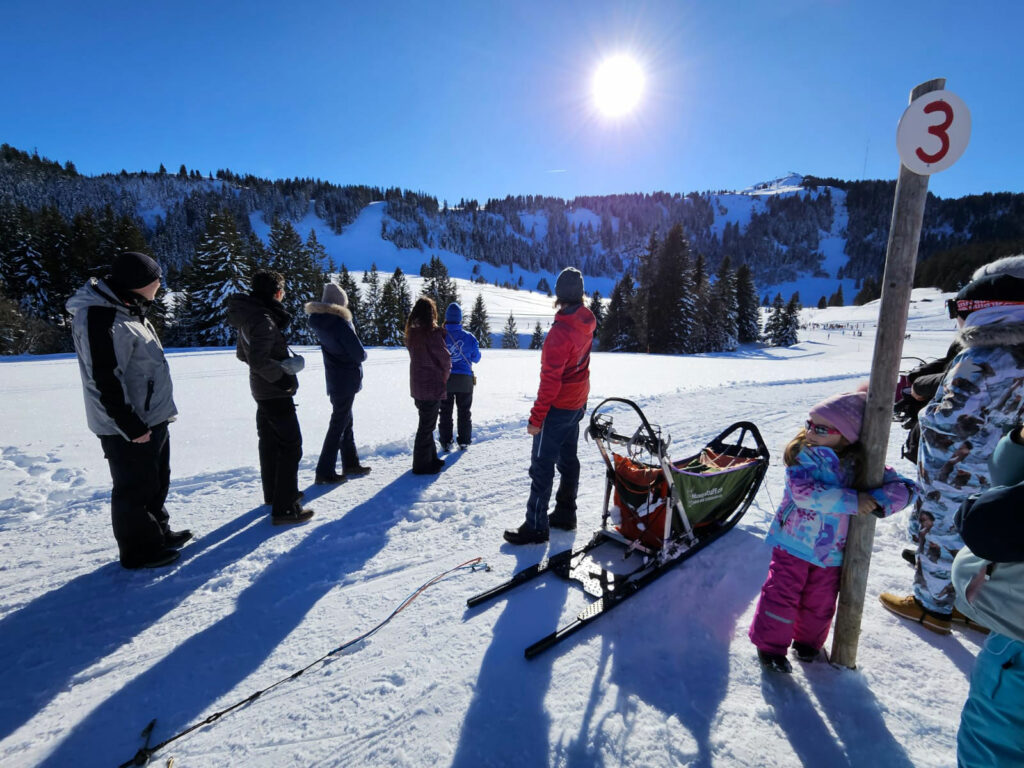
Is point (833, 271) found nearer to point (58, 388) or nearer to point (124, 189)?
point (58, 388)

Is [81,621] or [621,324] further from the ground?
[621,324]

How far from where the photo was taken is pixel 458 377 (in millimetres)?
6098

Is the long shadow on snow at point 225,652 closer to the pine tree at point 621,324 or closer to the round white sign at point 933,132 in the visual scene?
the round white sign at point 933,132

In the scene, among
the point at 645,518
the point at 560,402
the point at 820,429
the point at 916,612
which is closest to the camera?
the point at 820,429

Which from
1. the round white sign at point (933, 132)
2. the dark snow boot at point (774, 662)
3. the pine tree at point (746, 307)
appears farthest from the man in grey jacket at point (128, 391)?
the pine tree at point (746, 307)

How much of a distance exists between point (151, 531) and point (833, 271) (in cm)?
19280

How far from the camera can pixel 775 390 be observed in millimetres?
10938

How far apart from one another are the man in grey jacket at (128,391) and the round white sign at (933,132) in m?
4.36

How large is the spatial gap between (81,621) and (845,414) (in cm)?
468

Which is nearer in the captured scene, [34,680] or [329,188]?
[34,680]

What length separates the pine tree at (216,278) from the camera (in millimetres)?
26828

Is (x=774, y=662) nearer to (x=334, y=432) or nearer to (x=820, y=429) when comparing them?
(x=820, y=429)

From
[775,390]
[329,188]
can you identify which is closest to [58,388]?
[775,390]

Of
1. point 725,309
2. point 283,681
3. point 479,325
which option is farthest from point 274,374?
point 479,325
